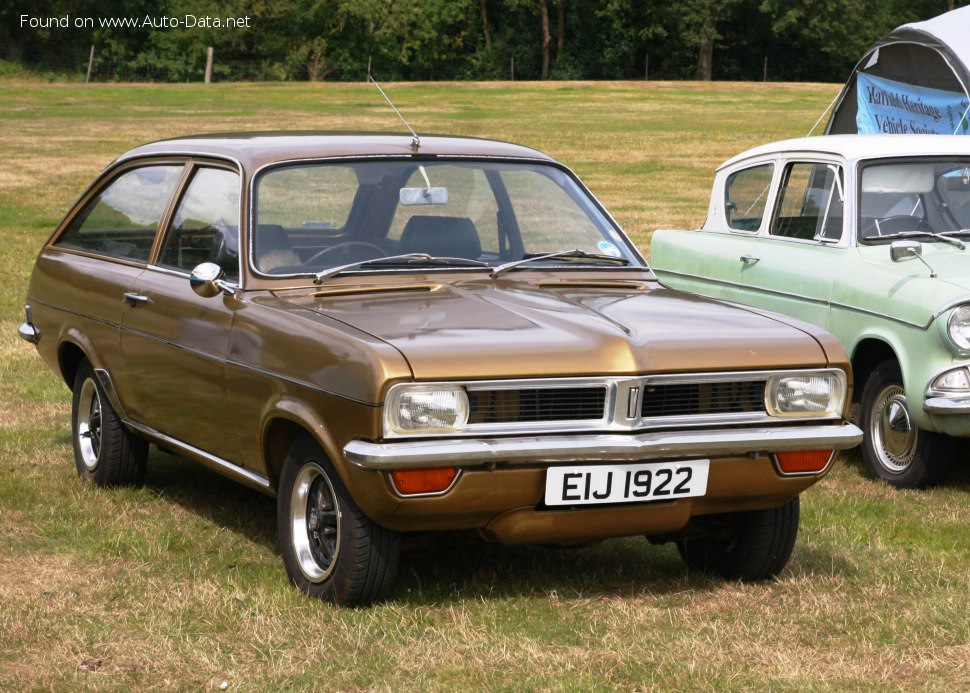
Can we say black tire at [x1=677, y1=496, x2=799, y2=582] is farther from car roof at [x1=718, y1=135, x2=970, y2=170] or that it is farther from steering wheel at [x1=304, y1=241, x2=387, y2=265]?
car roof at [x1=718, y1=135, x2=970, y2=170]

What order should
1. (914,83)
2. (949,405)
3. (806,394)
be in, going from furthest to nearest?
(914,83), (949,405), (806,394)

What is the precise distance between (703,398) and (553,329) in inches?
20.7

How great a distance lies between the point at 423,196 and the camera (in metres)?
5.92

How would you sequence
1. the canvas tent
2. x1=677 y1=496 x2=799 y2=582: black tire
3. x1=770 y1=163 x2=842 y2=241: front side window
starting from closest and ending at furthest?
x1=677 y1=496 x2=799 y2=582: black tire < x1=770 y1=163 x2=842 y2=241: front side window < the canvas tent

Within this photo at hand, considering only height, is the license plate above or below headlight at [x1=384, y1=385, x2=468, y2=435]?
below

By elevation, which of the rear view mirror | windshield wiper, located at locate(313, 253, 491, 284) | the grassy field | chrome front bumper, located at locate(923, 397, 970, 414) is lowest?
the grassy field

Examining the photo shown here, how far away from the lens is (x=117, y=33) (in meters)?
67.6

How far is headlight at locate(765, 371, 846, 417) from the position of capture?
497cm

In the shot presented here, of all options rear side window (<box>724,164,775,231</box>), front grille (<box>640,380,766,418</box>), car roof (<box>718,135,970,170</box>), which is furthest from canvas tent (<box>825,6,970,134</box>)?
front grille (<box>640,380,766,418</box>)

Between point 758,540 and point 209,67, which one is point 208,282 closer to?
point 758,540

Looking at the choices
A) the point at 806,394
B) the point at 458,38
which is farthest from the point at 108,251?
the point at 458,38

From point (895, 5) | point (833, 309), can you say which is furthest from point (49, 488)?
point (895, 5)

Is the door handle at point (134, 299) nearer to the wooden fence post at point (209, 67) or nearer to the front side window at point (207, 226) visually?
the front side window at point (207, 226)

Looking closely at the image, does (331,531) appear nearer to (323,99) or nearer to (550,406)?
(550,406)
